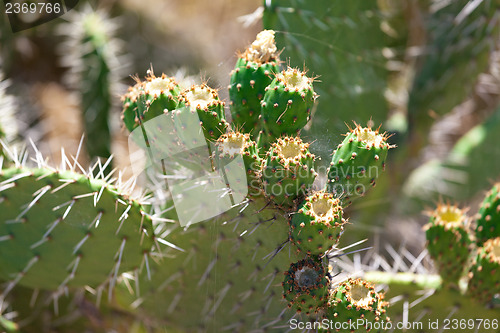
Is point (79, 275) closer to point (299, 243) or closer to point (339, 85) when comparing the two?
point (299, 243)

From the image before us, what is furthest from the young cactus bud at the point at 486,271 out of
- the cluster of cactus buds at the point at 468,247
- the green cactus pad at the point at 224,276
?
the green cactus pad at the point at 224,276

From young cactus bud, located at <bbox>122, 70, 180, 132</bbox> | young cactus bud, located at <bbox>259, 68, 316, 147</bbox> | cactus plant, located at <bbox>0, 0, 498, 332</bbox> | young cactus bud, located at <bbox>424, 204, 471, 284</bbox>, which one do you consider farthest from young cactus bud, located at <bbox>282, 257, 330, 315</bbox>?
young cactus bud, located at <bbox>424, 204, 471, 284</bbox>

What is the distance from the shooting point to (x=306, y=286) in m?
1.07

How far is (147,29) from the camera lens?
383cm

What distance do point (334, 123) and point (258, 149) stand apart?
0.82 ft

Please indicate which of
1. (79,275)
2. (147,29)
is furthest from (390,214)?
(147,29)

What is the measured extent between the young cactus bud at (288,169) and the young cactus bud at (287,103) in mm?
40

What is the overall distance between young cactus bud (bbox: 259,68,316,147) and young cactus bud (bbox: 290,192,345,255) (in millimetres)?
172

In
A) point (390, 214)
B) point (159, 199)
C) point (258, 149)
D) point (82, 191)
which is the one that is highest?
point (258, 149)

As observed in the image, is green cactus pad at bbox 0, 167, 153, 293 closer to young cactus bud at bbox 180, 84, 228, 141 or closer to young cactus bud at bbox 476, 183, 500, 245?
young cactus bud at bbox 180, 84, 228, 141

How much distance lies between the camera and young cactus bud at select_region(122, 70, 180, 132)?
3.94ft

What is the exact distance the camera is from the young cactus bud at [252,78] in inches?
47.6

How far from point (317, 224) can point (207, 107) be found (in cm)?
37

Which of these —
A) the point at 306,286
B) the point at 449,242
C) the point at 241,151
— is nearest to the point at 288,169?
the point at 241,151
